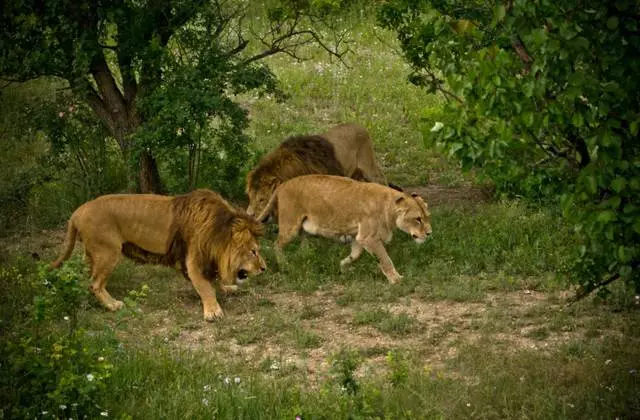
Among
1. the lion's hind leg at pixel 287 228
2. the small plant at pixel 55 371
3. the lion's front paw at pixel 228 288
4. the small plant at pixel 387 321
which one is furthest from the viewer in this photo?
the lion's hind leg at pixel 287 228

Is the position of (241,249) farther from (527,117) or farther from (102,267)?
(527,117)

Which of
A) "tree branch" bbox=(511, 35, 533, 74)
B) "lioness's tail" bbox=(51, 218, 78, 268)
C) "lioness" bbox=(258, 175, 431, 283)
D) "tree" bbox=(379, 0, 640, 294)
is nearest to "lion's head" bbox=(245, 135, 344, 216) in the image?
"lioness" bbox=(258, 175, 431, 283)

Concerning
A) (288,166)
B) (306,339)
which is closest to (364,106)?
(288,166)

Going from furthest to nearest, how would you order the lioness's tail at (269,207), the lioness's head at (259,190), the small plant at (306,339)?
the lioness's head at (259,190)
the lioness's tail at (269,207)
the small plant at (306,339)

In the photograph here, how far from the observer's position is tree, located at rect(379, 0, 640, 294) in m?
5.54

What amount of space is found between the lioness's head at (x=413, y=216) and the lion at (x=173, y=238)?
1.54 meters

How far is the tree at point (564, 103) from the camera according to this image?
554cm

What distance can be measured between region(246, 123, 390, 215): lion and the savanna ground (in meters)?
0.55

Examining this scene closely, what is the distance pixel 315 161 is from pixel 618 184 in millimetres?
6624

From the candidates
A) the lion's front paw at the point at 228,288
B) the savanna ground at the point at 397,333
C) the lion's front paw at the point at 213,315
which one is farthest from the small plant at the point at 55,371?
the lion's front paw at the point at 228,288

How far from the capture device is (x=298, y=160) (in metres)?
11.8

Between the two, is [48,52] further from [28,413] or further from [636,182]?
[636,182]

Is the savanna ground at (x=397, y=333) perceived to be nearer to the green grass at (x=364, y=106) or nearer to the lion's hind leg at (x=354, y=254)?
the lion's hind leg at (x=354, y=254)

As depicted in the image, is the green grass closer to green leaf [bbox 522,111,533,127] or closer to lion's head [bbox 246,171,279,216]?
lion's head [bbox 246,171,279,216]
